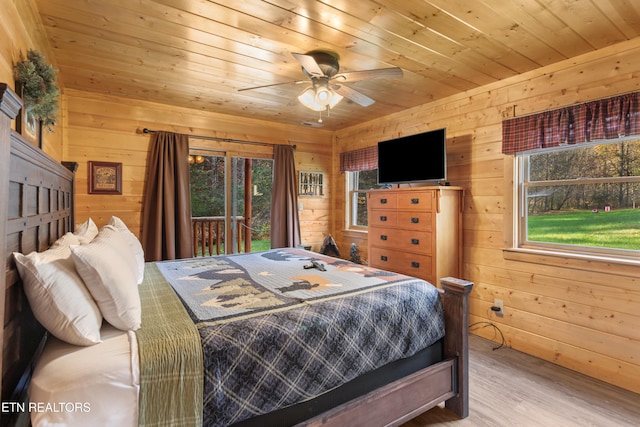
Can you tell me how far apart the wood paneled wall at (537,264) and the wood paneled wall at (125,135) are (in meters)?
2.42

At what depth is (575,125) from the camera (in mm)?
2439

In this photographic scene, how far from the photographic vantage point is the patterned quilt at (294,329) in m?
1.23

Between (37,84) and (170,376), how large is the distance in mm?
1855

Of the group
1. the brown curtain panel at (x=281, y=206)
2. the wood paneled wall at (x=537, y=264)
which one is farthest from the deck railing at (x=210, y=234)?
the wood paneled wall at (x=537, y=264)

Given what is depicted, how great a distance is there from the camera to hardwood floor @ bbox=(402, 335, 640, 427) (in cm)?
188

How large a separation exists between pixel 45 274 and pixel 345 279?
1.51m

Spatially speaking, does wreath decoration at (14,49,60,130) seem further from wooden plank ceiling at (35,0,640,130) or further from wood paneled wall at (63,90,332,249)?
wood paneled wall at (63,90,332,249)

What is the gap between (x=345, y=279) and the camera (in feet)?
6.84

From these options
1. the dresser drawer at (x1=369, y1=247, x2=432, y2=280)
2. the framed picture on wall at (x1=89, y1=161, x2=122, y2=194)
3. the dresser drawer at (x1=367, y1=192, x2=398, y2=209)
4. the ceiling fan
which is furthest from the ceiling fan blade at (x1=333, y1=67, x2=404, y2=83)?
the framed picture on wall at (x1=89, y1=161, x2=122, y2=194)

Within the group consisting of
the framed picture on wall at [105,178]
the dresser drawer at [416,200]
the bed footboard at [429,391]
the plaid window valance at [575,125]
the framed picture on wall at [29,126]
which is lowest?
the bed footboard at [429,391]

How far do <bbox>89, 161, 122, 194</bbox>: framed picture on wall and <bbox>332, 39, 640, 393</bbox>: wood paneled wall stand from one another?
346cm

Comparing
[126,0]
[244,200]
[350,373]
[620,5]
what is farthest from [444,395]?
[244,200]

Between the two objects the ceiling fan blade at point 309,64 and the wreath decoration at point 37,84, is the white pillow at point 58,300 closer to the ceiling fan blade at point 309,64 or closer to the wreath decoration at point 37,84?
the wreath decoration at point 37,84

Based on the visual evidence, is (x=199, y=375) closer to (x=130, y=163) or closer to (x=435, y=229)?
(x=435, y=229)
